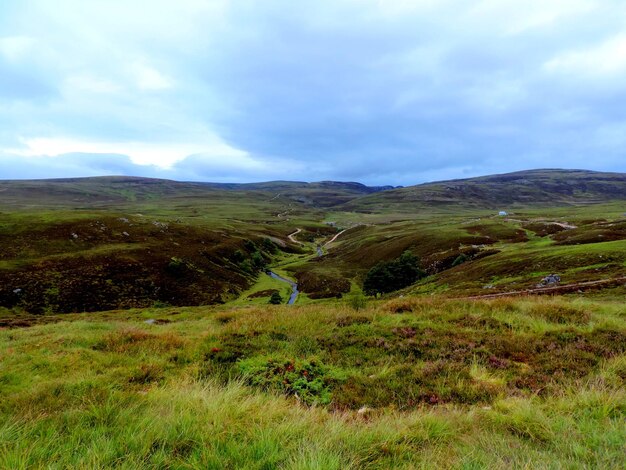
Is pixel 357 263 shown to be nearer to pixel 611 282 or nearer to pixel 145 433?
pixel 611 282

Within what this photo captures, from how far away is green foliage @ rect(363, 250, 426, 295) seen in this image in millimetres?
59219

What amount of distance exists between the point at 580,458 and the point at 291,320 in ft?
31.2

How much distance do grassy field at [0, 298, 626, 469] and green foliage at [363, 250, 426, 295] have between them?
1812 inches

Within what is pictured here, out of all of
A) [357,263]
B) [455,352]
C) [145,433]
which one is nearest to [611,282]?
[455,352]

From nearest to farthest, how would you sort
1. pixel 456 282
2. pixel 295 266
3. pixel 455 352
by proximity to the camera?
1. pixel 455 352
2. pixel 456 282
3. pixel 295 266

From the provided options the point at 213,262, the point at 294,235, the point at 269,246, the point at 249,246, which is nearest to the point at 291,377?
the point at 213,262

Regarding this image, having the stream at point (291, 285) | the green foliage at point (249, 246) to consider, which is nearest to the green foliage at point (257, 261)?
the stream at point (291, 285)

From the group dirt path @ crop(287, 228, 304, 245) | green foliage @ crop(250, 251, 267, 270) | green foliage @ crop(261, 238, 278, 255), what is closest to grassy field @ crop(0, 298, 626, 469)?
green foliage @ crop(250, 251, 267, 270)

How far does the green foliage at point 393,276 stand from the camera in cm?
5922

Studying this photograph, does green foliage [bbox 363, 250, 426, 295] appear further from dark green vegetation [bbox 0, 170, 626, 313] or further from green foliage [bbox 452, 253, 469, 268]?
green foliage [bbox 452, 253, 469, 268]

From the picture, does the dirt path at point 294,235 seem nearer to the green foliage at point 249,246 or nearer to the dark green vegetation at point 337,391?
the green foliage at point 249,246

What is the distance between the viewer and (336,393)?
741 cm

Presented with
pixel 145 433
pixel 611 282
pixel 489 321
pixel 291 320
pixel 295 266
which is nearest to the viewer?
pixel 145 433

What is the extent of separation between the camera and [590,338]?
32.4 ft
